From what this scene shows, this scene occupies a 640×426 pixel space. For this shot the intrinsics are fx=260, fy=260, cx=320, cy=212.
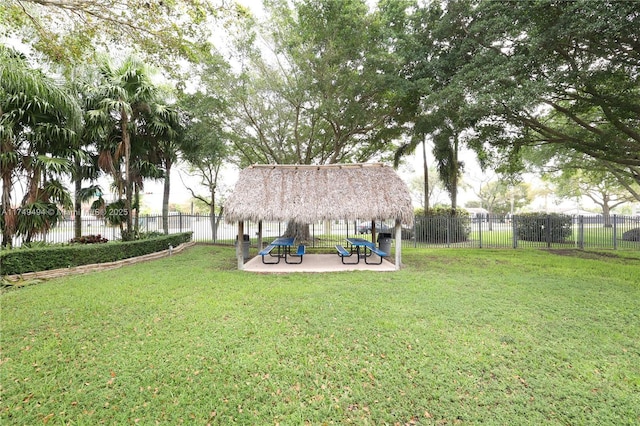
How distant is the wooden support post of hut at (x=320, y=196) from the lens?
9461 millimetres

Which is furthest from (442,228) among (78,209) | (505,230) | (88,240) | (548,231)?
(78,209)

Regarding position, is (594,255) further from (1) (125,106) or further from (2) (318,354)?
(1) (125,106)

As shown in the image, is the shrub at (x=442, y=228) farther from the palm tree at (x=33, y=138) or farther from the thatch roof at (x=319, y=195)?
the palm tree at (x=33, y=138)

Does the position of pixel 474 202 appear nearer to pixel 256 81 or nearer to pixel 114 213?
pixel 256 81

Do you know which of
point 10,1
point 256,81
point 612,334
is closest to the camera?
point 612,334

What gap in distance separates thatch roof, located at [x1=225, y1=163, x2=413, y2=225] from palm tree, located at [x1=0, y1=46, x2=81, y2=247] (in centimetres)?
553

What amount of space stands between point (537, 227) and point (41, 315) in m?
21.2

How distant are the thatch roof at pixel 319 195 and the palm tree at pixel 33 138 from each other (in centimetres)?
553

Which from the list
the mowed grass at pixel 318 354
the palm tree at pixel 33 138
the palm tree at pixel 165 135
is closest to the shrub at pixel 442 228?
the mowed grass at pixel 318 354

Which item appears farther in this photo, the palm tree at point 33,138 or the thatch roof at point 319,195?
the thatch roof at point 319,195

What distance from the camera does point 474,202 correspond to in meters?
67.7

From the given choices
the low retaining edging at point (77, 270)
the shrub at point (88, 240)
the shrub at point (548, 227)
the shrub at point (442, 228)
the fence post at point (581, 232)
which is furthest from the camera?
the shrub at point (442, 228)

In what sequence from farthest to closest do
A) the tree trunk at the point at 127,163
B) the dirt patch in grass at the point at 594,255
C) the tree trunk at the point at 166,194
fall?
the tree trunk at the point at 166,194, the dirt patch in grass at the point at 594,255, the tree trunk at the point at 127,163

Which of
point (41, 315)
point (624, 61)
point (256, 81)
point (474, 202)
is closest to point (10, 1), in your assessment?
point (41, 315)
